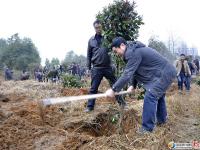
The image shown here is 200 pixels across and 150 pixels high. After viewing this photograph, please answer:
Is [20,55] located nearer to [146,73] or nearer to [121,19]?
[121,19]

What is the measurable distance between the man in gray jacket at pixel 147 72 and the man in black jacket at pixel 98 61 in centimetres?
213

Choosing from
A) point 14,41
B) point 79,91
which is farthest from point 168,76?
point 14,41

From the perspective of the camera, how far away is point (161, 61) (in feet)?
20.2

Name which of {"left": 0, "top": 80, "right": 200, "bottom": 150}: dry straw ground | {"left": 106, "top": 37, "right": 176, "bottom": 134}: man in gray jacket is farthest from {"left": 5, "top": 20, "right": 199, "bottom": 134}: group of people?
{"left": 0, "top": 80, "right": 200, "bottom": 150}: dry straw ground

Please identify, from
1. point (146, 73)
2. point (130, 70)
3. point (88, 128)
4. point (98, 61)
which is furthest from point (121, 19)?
point (130, 70)

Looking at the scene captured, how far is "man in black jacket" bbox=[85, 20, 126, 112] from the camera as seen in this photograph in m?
8.35

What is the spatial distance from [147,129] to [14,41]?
51251mm

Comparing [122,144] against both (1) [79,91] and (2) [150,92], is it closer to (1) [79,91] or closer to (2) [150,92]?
(2) [150,92]

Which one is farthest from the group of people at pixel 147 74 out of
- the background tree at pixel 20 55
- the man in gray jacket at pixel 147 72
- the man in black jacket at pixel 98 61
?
the background tree at pixel 20 55

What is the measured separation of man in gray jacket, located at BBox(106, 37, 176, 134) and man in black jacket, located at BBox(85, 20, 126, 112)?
83.8 inches

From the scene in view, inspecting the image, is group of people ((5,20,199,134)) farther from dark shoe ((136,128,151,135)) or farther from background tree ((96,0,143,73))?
background tree ((96,0,143,73))

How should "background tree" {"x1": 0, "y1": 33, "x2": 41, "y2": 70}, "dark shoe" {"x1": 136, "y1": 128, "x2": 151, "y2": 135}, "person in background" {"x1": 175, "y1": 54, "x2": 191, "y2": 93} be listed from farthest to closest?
"background tree" {"x1": 0, "y1": 33, "x2": 41, "y2": 70} → "person in background" {"x1": 175, "y1": 54, "x2": 191, "y2": 93} → "dark shoe" {"x1": 136, "y1": 128, "x2": 151, "y2": 135}

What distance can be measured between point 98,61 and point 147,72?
2320mm

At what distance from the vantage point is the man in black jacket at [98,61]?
27.4 ft
